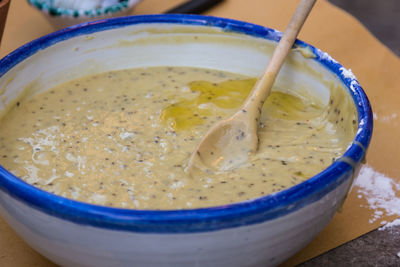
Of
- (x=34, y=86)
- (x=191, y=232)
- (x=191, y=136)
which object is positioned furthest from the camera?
(x=34, y=86)

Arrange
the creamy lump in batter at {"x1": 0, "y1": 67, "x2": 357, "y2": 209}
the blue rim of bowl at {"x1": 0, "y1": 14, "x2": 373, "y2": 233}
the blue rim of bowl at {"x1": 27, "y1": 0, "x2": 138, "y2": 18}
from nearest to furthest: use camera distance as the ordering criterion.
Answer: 1. the blue rim of bowl at {"x1": 0, "y1": 14, "x2": 373, "y2": 233}
2. the creamy lump in batter at {"x1": 0, "y1": 67, "x2": 357, "y2": 209}
3. the blue rim of bowl at {"x1": 27, "y1": 0, "x2": 138, "y2": 18}

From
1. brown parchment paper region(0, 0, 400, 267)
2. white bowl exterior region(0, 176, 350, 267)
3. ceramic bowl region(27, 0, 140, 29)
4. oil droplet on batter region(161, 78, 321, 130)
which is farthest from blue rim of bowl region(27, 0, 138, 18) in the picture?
white bowl exterior region(0, 176, 350, 267)

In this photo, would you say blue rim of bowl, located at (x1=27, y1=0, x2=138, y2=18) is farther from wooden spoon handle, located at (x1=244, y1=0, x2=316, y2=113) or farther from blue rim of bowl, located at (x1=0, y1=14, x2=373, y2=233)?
blue rim of bowl, located at (x1=0, y1=14, x2=373, y2=233)

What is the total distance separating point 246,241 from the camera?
0.68 meters

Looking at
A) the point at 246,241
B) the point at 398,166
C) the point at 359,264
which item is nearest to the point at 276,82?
the point at 398,166

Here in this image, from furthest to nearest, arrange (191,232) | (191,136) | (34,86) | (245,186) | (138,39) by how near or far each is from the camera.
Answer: (138,39) → (34,86) → (191,136) → (245,186) → (191,232)

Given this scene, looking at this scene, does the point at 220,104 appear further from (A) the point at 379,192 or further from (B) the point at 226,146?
(A) the point at 379,192

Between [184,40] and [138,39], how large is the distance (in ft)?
0.33

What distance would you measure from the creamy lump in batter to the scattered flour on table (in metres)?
0.14

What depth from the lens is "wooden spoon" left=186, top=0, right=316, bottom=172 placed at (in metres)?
0.91

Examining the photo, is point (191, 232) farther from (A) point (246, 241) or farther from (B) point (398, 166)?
(B) point (398, 166)

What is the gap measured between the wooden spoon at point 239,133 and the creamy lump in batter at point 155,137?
0.08 ft

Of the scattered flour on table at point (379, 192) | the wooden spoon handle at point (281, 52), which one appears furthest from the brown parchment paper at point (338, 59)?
the wooden spoon handle at point (281, 52)

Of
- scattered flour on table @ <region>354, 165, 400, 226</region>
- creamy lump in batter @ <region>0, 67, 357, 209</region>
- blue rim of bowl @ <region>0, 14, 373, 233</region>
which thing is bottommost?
scattered flour on table @ <region>354, 165, 400, 226</region>
